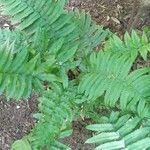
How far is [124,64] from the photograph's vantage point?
280cm

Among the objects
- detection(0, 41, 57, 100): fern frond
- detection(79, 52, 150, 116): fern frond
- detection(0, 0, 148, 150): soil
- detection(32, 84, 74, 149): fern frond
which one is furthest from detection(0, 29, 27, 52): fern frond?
detection(0, 0, 148, 150): soil

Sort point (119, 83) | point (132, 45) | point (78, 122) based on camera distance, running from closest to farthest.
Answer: point (119, 83) → point (132, 45) → point (78, 122)

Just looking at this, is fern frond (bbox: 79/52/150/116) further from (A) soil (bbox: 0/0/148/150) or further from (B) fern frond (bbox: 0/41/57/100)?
(A) soil (bbox: 0/0/148/150)

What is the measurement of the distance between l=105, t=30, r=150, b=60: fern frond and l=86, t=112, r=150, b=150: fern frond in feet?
1.38

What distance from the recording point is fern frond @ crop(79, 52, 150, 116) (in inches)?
109

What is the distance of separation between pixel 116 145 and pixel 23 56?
0.80m

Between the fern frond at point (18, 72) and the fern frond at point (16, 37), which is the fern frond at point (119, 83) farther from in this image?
the fern frond at point (16, 37)

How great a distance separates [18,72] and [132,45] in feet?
2.63

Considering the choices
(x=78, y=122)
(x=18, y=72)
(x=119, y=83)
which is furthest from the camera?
(x=78, y=122)

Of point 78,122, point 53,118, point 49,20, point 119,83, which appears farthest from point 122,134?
point 49,20

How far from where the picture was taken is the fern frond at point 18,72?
8.59 feet

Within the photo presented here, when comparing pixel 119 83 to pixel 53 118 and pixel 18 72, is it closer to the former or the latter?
pixel 53 118

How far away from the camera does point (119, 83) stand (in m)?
2.79

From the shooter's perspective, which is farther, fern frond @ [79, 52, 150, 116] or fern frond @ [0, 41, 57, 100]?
fern frond @ [79, 52, 150, 116]
